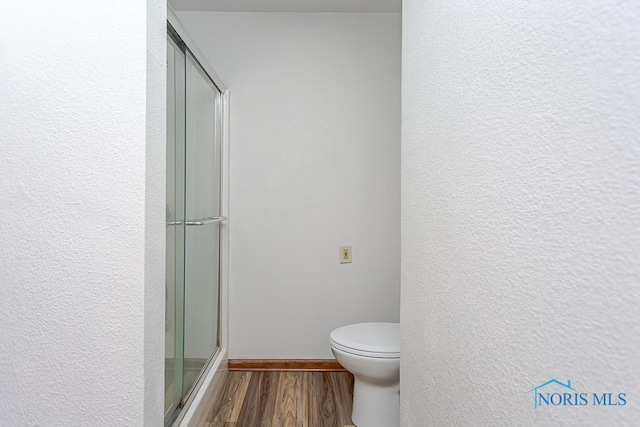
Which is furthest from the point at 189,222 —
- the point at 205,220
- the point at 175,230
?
the point at 205,220

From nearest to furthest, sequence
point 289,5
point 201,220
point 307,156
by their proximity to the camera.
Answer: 1. point 201,220
2. point 289,5
3. point 307,156

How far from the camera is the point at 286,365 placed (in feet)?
9.12

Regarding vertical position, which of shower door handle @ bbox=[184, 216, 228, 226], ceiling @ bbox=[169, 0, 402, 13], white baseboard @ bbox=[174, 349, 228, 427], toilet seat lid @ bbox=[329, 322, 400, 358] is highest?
ceiling @ bbox=[169, 0, 402, 13]

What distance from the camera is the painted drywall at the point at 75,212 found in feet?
3.75

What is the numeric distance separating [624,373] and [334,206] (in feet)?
7.57

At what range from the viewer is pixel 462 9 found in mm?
980

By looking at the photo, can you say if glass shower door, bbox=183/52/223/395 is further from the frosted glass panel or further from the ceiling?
the ceiling

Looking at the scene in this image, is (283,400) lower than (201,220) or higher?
lower

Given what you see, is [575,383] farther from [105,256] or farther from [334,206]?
[334,206]

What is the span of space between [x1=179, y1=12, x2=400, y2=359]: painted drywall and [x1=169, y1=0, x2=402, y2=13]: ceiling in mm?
53

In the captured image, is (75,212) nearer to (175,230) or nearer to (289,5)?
(175,230)

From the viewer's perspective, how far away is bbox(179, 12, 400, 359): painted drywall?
2758 mm

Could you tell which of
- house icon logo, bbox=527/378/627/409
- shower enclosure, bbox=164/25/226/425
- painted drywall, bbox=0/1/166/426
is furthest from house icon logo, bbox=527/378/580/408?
shower enclosure, bbox=164/25/226/425

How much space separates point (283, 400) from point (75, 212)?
5.35 feet
